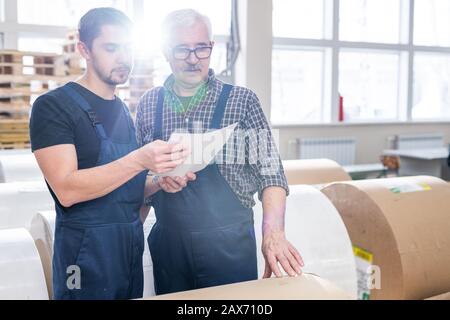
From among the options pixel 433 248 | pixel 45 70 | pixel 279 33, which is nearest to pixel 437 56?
pixel 279 33

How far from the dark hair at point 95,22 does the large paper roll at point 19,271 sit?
1.68 ft

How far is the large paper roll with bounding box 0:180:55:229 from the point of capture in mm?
1799

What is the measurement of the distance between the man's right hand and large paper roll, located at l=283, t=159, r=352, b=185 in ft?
5.05

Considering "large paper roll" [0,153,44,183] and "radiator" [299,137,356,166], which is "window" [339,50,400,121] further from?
"large paper roll" [0,153,44,183]

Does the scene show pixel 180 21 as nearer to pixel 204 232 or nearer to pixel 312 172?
pixel 204 232

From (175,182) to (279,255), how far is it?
314mm

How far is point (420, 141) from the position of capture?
22.2 feet

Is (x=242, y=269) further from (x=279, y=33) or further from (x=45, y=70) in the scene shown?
(x=279, y=33)


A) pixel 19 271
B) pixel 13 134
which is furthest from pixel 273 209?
pixel 13 134

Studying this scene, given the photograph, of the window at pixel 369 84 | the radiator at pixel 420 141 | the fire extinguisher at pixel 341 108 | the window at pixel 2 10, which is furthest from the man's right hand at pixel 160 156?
the radiator at pixel 420 141

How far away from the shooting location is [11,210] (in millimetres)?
1812

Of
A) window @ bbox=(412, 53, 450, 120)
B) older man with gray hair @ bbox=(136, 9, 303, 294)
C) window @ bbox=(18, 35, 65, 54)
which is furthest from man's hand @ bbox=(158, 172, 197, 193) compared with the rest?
window @ bbox=(412, 53, 450, 120)

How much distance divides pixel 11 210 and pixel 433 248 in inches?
60.8
